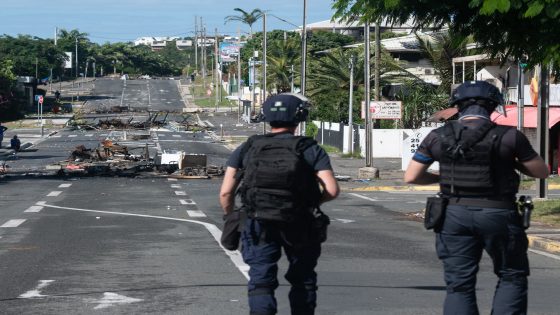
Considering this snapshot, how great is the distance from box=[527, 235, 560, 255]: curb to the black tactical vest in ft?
28.3

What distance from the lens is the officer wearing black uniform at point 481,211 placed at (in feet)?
21.6

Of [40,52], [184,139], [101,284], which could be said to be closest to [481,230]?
[101,284]

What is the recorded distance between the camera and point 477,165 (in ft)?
21.9

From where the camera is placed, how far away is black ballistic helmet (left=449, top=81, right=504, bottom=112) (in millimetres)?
6898

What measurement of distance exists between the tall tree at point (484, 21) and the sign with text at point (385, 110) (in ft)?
71.4

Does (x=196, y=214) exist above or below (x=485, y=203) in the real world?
below

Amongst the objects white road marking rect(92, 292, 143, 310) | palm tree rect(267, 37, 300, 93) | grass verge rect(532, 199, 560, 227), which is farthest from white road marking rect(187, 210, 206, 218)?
palm tree rect(267, 37, 300, 93)

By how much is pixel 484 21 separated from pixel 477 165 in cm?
1103

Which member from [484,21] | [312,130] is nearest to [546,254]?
[484,21]

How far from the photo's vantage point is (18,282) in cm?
1086

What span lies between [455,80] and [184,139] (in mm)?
23076

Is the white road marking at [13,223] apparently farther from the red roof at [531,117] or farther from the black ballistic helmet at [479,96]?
the red roof at [531,117]

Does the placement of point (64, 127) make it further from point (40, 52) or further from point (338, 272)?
point (338, 272)

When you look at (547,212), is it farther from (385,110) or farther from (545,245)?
(385,110)
